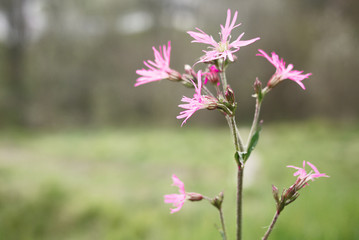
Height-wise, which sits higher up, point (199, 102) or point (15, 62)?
point (15, 62)

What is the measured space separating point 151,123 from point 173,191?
27.3 ft

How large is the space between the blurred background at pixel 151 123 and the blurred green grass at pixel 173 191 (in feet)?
0.05

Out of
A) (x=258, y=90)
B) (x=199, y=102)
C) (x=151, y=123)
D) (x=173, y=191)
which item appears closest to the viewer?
(x=199, y=102)

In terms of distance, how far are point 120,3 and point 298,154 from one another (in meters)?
11.4

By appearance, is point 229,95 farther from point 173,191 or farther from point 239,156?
point 173,191

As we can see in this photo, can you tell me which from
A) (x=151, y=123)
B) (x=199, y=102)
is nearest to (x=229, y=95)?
(x=199, y=102)

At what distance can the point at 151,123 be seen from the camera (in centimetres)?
1189

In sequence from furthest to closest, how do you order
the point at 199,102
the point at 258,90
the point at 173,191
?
the point at 173,191 → the point at 258,90 → the point at 199,102

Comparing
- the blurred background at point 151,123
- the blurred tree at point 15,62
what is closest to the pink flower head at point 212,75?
the blurred background at point 151,123

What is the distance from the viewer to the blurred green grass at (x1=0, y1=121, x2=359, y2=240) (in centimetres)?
229

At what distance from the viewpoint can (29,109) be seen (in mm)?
11602

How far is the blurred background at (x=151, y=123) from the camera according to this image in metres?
2.61

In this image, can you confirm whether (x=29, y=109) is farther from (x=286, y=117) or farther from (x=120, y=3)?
(x=286, y=117)

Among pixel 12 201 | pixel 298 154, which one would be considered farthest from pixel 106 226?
pixel 298 154
